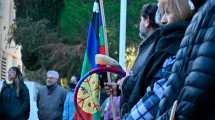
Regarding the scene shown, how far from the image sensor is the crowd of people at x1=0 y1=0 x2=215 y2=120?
10.8ft

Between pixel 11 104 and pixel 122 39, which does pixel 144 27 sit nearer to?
pixel 11 104

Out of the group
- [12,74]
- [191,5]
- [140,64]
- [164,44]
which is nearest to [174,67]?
Answer: [191,5]

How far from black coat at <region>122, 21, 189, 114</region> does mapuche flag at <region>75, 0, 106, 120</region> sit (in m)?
2.65

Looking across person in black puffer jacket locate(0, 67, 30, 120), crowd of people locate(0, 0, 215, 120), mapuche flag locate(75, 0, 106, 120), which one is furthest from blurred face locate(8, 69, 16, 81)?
crowd of people locate(0, 0, 215, 120)

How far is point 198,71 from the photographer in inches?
129

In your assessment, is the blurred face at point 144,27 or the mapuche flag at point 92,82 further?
the mapuche flag at point 92,82

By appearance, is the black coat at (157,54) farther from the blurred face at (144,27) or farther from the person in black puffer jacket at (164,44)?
the blurred face at (144,27)

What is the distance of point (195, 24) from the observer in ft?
11.2

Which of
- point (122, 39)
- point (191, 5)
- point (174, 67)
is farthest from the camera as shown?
point (122, 39)

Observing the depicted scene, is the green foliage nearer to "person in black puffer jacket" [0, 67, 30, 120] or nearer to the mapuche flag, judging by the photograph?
"person in black puffer jacket" [0, 67, 30, 120]

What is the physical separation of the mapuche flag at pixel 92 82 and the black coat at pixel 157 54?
2.65m

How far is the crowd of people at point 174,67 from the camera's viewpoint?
3.28m

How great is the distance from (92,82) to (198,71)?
4747 millimetres

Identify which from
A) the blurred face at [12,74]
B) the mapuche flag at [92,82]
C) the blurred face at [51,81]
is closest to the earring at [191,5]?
the mapuche flag at [92,82]
